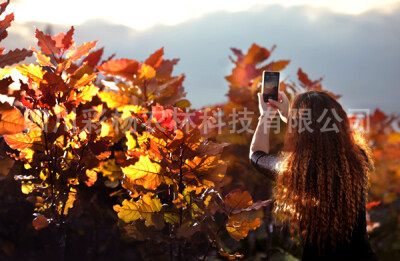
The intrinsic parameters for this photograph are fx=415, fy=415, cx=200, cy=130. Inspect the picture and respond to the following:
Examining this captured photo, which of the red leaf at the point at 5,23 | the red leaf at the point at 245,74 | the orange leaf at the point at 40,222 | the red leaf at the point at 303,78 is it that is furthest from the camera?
the red leaf at the point at 303,78

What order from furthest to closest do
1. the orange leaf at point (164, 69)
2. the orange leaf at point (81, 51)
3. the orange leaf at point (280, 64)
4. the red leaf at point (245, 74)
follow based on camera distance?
the red leaf at point (245, 74) < the orange leaf at point (280, 64) < the orange leaf at point (164, 69) < the orange leaf at point (81, 51)

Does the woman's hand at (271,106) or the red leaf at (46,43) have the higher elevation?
the red leaf at (46,43)

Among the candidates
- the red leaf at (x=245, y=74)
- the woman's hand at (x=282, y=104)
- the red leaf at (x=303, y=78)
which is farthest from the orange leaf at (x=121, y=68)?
the red leaf at (x=303, y=78)

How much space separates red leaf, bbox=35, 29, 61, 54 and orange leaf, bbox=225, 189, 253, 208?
1.25 metres

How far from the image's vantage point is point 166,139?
6.56ft

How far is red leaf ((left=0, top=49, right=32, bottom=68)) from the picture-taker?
2.03m

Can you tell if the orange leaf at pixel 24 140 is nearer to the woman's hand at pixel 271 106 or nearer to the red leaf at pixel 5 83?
the red leaf at pixel 5 83

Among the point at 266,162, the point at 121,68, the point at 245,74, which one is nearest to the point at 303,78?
the point at 245,74

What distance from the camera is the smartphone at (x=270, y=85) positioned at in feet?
9.11

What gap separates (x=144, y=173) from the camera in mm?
1978

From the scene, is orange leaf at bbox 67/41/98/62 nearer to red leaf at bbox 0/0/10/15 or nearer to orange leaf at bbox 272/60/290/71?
red leaf at bbox 0/0/10/15

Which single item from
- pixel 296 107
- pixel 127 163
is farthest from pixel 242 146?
pixel 127 163

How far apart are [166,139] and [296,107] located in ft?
2.81

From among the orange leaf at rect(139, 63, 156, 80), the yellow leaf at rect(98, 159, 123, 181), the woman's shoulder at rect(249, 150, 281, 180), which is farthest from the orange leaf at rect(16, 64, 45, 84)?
the woman's shoulder at rect(249, 150, 281, 180)
